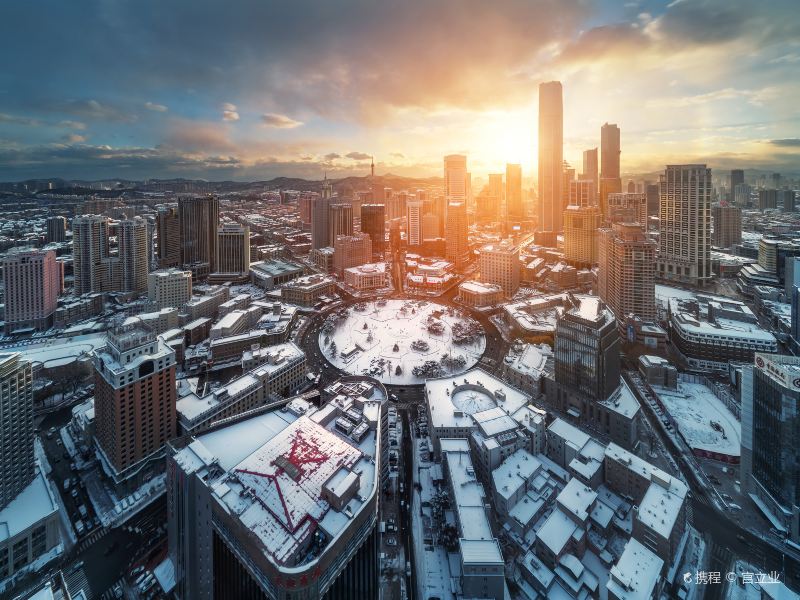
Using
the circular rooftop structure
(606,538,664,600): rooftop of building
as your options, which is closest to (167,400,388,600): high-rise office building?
(606,538,664,600): rooftop of building

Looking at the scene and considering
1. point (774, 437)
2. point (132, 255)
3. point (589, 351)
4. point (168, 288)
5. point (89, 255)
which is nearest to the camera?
point (774, 437)

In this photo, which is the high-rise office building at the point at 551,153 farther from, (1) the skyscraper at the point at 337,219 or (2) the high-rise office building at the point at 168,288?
(2) the high-rise office building at the point at 168,288

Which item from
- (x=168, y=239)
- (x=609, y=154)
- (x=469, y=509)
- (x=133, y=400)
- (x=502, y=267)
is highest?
(x=609, y=154)

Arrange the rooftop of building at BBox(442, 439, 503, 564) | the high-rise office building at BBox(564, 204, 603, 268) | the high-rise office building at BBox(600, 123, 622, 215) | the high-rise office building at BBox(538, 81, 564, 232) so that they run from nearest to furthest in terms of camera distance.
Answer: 1. the rooftop of building at BBox(442, 439, 503, 564)
2. the high-rise office building at BBox(564, 204, 603, 268)
3. the high-rise office building at BBox(538, 81, 564, 232)
4. the high-rise office building at BBox(600, 123, 622, 215)

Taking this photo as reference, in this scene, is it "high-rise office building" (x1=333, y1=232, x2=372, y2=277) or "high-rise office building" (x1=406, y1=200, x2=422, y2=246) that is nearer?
"high-rise office building" (x1=333, y1=232, x2=372, y2=277)

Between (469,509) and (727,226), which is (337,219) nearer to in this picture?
(469,509)

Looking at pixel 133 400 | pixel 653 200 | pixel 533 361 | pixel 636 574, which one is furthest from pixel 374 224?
pixel 653 200

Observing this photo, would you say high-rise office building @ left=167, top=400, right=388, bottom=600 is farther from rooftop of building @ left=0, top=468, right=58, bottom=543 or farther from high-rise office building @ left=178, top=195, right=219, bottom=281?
high-rise office building @ left=178, top=195, right=219, bottom=281
